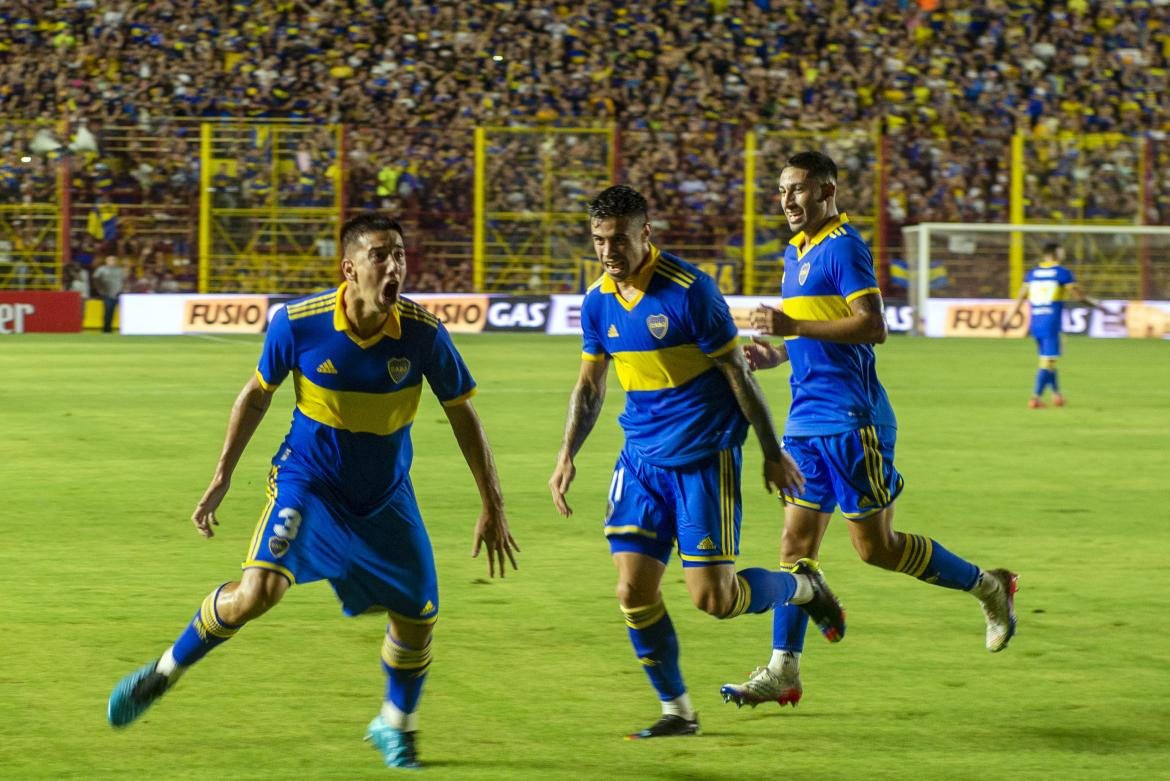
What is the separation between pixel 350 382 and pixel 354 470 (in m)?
0.28

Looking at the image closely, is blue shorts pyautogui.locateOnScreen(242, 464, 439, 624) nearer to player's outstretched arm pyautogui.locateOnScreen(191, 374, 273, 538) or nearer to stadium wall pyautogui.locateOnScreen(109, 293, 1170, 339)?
player's outstretched arm pyautogui.locateOnScreen(191, 374, 273, 538)

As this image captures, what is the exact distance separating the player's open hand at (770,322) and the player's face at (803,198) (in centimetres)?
48

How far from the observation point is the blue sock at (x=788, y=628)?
6430mm

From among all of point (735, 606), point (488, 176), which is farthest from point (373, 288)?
point (488, 176)

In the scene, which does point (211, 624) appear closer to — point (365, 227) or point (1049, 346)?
point (365, 227)

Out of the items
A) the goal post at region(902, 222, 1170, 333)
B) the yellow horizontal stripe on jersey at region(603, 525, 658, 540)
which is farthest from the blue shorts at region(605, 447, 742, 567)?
the goal post at region(902, 222, 1170, 333)

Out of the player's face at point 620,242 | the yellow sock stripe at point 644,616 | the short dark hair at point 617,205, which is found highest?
the short dark hair at point 617,205

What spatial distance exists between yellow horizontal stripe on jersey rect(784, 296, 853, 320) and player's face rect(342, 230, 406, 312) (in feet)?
6.83

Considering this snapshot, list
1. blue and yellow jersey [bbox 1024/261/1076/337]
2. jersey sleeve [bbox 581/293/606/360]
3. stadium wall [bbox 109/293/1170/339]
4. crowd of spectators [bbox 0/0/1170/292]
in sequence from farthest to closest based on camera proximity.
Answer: crowd of spectators [bbox 0/0/1170/292], stadium wall [bbox 109/293/1170/339], blue and yellow jersey [bbox 1024/261/1076/337], jersey sleeve [bbox 581/293/606/360]

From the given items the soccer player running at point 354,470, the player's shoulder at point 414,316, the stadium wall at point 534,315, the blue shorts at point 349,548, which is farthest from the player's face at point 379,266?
the stadium wall at point 534,315

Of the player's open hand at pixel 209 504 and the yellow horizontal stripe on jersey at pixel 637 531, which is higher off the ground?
the player's open hand at pixel 209 504

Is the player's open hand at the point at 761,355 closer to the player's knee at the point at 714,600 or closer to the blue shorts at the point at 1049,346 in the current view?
the player's knee at the point at 714,600

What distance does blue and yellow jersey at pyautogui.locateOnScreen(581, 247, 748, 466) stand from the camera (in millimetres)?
5859

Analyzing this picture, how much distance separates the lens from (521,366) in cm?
2467
